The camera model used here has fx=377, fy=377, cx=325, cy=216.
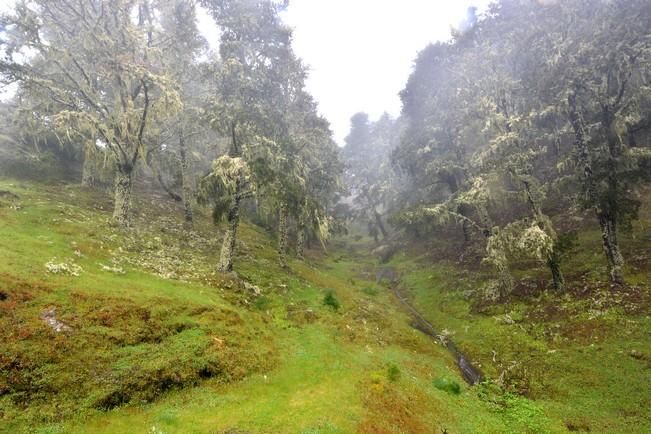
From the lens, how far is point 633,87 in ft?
81.5

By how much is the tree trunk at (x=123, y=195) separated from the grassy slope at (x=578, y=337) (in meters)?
23.0

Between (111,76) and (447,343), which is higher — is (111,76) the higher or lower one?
the higher one

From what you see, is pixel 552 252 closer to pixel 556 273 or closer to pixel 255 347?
pixel 556 273

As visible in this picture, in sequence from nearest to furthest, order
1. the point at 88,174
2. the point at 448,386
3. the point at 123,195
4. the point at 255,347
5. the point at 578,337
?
the point at 255,347, the point at 448,386, the point at 578,337, the point at 123,195, the point at 88,174

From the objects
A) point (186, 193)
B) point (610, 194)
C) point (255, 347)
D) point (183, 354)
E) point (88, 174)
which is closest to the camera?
point (183, 354)

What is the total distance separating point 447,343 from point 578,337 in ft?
23.6

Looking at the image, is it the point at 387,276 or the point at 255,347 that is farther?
the point at 387,276

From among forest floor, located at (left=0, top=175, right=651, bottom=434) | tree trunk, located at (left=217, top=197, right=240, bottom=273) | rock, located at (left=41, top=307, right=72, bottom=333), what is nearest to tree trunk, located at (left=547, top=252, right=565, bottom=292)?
forest floor, located at (left=0, top=175, right=651, bottom=434)

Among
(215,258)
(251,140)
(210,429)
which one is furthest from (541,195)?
(210,429)

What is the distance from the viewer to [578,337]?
19.7 meters

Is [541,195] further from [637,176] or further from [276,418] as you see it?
[276,418]

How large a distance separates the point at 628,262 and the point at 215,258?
27006 mm

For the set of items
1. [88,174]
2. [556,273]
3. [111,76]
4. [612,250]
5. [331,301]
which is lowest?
[331,301]

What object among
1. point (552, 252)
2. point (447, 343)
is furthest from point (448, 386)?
point (552, 252)
